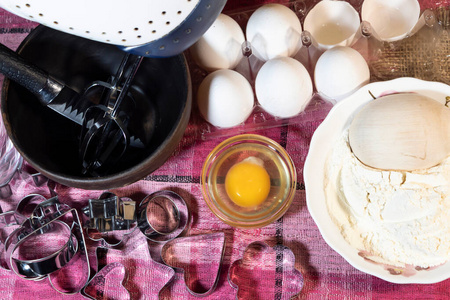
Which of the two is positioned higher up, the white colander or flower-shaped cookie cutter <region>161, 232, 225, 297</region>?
the white colander

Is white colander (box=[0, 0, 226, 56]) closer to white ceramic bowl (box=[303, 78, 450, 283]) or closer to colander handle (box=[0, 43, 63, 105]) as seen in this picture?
colander handle (box=[0, 43, 63, 105])

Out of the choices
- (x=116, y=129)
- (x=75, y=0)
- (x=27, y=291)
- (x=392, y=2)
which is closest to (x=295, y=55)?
(x=392, y=2)

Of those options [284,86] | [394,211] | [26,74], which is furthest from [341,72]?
[26,74]

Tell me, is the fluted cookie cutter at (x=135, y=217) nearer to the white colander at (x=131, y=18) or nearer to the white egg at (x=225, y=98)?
the white egg at (x=225, y=98)

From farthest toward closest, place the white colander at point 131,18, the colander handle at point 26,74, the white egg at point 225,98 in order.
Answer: the white egg at point 225,98
the colander handle at point 26,74
the white colander at point 131,18

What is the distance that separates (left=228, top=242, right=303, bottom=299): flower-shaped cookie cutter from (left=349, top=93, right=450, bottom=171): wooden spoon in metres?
0.19

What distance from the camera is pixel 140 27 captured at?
1.61 ft

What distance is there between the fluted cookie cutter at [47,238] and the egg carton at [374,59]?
0.24 m

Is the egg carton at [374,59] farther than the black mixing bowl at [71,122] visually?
Yes

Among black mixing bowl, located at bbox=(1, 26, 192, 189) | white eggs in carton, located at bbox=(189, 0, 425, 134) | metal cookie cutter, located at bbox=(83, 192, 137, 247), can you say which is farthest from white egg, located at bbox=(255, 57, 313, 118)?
metal cookie cutter, located at bbox=(83, 192, 137, 247)

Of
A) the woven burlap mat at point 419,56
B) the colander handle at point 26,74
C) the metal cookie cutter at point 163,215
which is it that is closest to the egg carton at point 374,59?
the woven burlap mat at point 419,56

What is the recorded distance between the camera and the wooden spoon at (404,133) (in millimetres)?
639

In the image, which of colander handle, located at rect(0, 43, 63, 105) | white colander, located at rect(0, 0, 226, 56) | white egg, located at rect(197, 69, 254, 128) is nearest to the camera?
white colander, located at rect(0, 0, 226, 56)

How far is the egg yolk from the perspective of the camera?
2.36 feet
